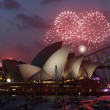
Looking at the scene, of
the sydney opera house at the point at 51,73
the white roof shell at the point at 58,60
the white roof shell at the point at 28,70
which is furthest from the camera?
the white roof shell at the point at 28,70

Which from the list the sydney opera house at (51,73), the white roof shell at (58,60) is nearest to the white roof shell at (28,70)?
the sydney opera house at (51,73)

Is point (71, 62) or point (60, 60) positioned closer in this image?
point (60, 60)

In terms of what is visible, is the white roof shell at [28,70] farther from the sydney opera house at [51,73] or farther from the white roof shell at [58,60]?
the white roof shell at [58,60]

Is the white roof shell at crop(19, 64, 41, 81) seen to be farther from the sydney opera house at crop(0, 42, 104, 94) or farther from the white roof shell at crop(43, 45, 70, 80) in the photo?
the white roof shell at crop(43, 45, 70, 80)

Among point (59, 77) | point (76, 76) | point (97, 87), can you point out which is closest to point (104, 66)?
point (97, 87)

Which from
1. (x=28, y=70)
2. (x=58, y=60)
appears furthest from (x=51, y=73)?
(x=58, y=60)

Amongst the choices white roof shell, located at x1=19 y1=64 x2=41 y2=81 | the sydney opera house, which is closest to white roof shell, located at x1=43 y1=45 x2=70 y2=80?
the sydney opera house

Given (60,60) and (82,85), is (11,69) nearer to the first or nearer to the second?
(60,60)

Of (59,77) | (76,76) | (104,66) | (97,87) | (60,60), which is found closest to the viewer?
(60,60)
